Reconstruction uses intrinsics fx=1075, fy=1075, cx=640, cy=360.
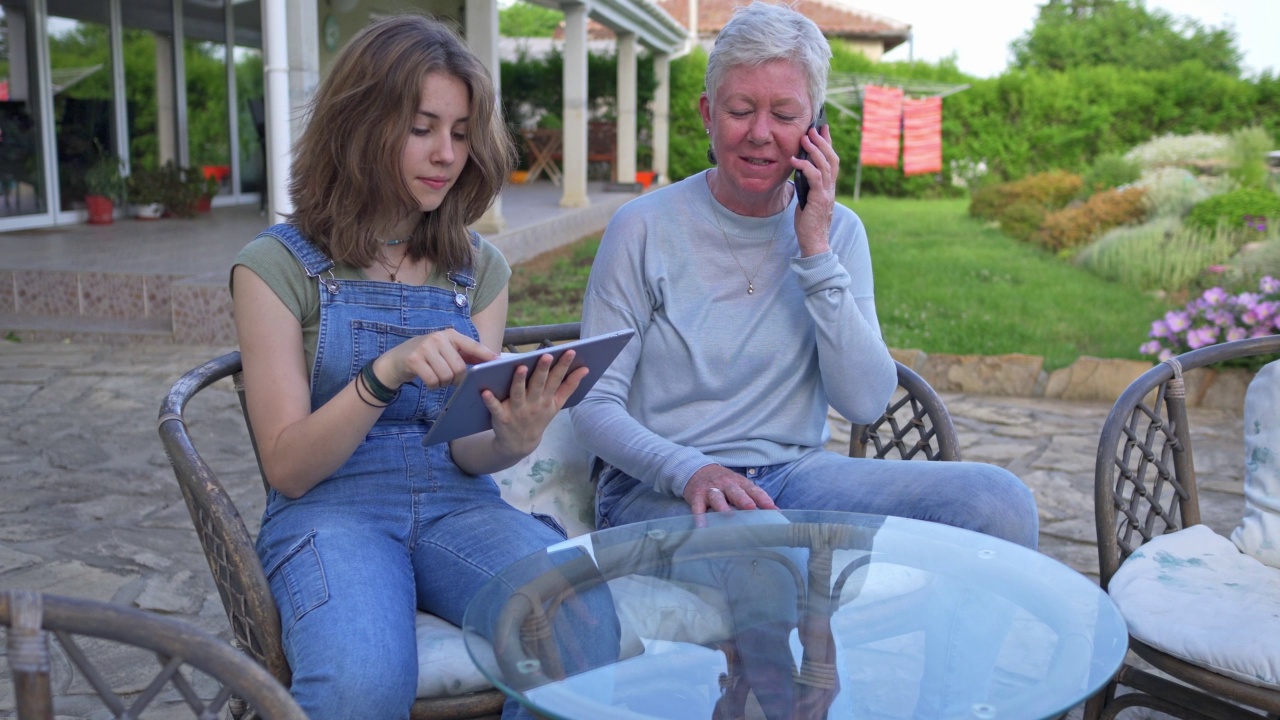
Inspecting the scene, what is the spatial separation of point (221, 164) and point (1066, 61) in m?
36.4

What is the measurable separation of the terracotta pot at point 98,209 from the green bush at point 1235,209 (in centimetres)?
936

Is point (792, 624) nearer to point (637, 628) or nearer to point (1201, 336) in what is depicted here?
point (637, 628)

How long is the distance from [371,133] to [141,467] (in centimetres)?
287

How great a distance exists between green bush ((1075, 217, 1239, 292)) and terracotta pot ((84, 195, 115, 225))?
8.70 metres

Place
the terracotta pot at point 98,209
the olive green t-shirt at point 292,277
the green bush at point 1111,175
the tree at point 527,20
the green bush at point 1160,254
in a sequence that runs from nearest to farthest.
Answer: the olive green t-shirt at point 292,277
the green bush at point 1160,254
the terracotta pot at point 98,209
the green bush at point 1111,175
the tree at point 527,20

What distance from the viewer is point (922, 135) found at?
1856 cm

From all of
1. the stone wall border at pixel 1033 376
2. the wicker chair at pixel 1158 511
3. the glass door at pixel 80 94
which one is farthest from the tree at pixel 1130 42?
the wicker chair at pixel 1158 511

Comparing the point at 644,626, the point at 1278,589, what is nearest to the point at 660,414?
the point at 644,626

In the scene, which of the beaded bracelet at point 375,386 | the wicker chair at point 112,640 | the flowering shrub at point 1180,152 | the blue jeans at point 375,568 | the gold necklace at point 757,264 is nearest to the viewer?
the wicker chair at point 112,640

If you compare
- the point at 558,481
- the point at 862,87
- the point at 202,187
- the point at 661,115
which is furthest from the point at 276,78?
the point at 862,87

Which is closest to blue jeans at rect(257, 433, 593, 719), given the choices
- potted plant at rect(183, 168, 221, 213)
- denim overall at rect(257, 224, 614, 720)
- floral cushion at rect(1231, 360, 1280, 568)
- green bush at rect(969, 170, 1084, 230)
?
denim overall at rect(257, 224, 614, 720)

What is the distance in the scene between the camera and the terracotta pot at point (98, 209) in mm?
9613

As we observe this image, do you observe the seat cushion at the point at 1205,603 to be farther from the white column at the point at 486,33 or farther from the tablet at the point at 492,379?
the white column at the point at 486,33

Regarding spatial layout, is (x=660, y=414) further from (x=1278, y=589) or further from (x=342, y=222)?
(x=1278, y=589)
